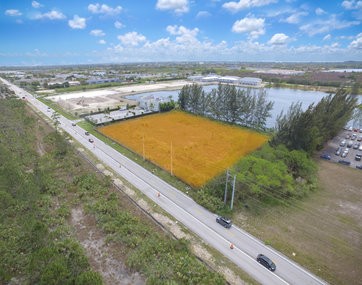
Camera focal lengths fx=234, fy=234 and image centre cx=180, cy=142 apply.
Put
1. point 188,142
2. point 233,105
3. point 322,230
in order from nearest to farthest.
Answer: point 322,230, point 188,142, point 233,105

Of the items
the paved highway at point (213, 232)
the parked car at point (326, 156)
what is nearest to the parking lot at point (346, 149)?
the parked car at point (326, 156)

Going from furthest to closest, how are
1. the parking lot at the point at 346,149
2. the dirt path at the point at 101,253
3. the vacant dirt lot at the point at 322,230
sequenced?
the parking lot at the point at 346,149 < the vacant dirt lot at the point at 322,230 < the dirt path at the point at 101,253

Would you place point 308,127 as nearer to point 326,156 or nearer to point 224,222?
point 326,156

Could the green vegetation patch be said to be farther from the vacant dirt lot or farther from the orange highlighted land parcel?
the vacant dirt lot

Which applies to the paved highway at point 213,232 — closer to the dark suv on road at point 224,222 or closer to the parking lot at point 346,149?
the dark suv on road at point 224,222

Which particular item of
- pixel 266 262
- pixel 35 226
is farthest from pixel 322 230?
pixel 35 226

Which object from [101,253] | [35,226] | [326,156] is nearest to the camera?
[35,226]
